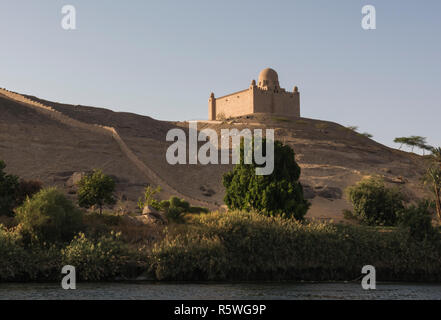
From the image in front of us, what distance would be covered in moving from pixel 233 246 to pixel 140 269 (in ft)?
13.5

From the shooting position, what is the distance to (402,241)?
89.2 ft

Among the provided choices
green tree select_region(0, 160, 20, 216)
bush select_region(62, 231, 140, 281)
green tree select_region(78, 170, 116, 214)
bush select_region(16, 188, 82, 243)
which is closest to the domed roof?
green tree select_region(78, 170, 116, 214)

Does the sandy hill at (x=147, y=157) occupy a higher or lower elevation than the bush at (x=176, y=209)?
higher

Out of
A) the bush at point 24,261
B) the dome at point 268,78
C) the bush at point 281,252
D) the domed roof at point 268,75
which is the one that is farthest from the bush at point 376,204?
the domed roof at point 268,75

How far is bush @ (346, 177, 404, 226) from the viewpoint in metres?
36.1

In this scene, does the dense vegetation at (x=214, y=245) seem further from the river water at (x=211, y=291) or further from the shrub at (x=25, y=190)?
the river water at (x=211, y=291)

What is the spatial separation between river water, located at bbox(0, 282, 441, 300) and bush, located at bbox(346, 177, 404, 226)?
12047mm

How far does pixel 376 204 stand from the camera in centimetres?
3662

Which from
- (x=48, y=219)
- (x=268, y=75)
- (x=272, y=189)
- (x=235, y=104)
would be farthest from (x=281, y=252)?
(x=268, y=75)

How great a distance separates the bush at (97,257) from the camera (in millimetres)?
22500

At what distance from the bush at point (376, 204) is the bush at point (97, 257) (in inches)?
736

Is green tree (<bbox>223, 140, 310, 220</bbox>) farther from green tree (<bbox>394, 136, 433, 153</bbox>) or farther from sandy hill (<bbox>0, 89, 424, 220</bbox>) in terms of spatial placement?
green tree (<bbox>394, 136, 433, 153</bbox>)
